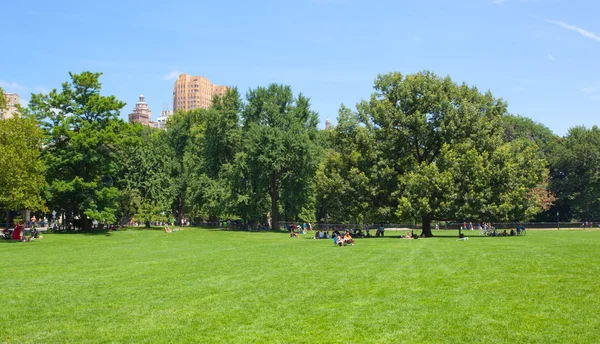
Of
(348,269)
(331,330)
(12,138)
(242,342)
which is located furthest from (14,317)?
(12,138)

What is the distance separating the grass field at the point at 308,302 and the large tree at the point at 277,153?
4345 cm

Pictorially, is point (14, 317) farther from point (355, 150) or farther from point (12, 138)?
point (355, 150)

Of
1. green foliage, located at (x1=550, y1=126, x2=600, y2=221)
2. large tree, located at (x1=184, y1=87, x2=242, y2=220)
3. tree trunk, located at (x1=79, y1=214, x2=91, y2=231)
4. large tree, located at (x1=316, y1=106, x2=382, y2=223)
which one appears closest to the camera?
large tree, located at (x1=316, y1=106, x2=382, y2=223)

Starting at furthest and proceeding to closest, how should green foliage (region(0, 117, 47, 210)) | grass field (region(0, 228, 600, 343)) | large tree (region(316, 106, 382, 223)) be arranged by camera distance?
large tree (region(316, 106, 382, 223)) → green foliage (region(0, 117, 47, 210)) → grass field (region(0, 228, 600, 343))

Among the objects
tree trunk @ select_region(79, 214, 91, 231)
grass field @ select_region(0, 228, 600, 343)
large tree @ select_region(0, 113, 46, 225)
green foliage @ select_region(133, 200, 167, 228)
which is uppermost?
large tree @ select_region(0, 113, 46, 225)

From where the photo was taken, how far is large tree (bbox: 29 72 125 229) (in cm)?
5153

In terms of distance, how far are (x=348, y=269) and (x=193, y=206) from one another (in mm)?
61785

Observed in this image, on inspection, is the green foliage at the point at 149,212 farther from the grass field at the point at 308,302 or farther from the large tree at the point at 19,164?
the grass field at the point at 308,302

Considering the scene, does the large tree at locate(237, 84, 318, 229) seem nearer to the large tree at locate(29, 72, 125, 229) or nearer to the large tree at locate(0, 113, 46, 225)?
the large tree at locate(29, 72, 125, 229)

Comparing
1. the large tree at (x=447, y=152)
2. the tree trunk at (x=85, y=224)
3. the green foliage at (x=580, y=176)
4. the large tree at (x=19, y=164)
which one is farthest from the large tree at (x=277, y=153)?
the green foliage at (x=580, y=176)

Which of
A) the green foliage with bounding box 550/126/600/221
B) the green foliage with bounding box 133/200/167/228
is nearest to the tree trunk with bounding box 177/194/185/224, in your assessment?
the green foliage with bounding box 133/200/167/228

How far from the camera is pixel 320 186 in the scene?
5153 centimetres

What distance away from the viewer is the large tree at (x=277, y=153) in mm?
65250

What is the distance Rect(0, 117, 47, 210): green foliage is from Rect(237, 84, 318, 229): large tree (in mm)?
27199
